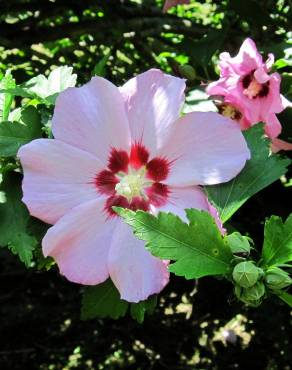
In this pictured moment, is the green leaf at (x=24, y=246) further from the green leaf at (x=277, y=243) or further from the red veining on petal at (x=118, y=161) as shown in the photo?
the green leaf at (x=277, y=243)

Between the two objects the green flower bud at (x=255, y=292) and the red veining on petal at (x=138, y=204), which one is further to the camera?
the red veining on petal at (x=138, y=204)

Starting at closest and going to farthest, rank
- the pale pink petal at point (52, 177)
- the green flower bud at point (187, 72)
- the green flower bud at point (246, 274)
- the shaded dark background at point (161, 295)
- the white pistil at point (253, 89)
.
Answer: the green flower bud at point (246, 274)
the pale pink petal at point (52, 177)
the white pistil at point (253, 89)
the green flower bud at point (187, 72)
the shaded dark background at point (161, 295)

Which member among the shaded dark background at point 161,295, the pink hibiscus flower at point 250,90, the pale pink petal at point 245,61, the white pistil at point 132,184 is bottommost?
the shaded dark background at point 161,295

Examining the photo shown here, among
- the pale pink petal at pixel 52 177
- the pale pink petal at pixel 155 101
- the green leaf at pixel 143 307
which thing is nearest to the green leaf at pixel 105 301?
the green leaf at pixel 143 307

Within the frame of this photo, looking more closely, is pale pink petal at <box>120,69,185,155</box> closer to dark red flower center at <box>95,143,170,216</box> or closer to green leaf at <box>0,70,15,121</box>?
dark red flower center at <box>95,143,170,216</box>

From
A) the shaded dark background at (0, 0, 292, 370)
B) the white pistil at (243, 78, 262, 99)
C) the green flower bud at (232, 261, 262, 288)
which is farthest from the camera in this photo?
the shaded dark background at (0, 0, 292, 370)

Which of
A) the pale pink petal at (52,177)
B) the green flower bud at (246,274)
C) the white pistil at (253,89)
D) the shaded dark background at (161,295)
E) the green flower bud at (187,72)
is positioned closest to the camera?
the green flower bud at (246,274)

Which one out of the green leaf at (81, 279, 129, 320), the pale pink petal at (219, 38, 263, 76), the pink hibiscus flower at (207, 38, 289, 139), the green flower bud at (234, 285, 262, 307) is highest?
the pale pink petal at (219, 38, 263, 76)

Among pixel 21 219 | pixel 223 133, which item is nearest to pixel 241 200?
pixel 223 133

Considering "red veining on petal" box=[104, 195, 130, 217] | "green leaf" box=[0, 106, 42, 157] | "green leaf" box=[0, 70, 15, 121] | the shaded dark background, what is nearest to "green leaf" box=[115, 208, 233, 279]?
"red veining on petal" box=[104, 195, 130, 217]
